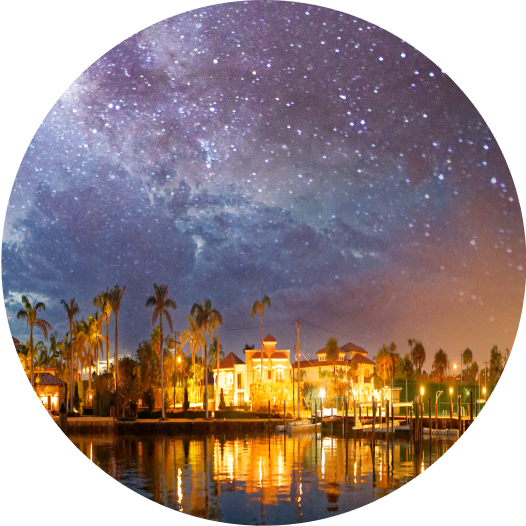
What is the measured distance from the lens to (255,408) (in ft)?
142

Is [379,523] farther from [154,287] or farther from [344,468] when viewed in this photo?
[154,287]

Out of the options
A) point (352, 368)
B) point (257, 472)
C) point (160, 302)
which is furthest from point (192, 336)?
point (257, 472)

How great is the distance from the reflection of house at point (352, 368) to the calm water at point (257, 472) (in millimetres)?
24453

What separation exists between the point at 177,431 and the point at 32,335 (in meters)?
9.46

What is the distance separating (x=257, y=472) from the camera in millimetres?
Result: 24438

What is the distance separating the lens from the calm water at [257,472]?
18.2 metres

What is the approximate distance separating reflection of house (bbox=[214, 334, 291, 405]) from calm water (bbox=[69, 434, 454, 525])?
63.7ft

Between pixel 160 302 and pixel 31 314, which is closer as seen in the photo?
pixel 31 314

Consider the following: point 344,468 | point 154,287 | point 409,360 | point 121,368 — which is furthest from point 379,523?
point 409,360

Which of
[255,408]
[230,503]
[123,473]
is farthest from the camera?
[255,408]

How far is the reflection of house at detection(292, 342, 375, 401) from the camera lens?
2421 inches

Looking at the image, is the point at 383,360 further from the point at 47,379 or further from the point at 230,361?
the point at 47,379

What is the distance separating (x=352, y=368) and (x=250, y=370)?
10326mm

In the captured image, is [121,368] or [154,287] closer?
[154,287]
